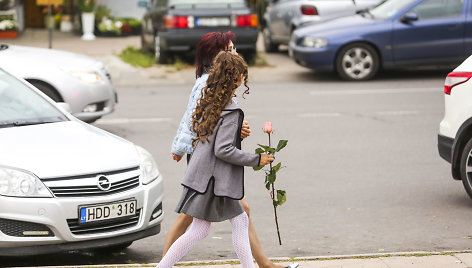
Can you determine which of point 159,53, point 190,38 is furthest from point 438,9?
point 159,53

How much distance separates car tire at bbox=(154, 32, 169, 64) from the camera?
18.7m

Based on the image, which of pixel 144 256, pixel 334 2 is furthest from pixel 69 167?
pixel 334 2

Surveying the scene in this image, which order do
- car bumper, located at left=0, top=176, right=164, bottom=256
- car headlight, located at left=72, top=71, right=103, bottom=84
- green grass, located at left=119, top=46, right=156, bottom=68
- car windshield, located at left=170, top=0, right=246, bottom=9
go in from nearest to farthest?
car bumper, located at left=0, top=176, right=164, bottom=256, car headlight, located at left=72, top=71, right=103, bottom=84, car windshield, located at left=170, top=0, right=246, bottom=9, green grass, located at left=119, top=46, right=156, bottom=68

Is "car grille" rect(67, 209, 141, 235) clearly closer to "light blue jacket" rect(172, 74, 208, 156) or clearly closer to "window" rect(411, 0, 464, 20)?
"light blue jacket" rect(172, 74, 208, 156)

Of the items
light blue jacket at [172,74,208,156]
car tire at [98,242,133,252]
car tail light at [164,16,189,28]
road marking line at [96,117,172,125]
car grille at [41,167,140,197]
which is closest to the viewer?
light blue jacket at [172,74,208,156]

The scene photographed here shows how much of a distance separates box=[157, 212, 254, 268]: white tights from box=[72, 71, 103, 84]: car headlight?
6.24 m

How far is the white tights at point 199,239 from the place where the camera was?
5289 mm

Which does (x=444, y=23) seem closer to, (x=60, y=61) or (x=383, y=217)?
(x=60, y=61)

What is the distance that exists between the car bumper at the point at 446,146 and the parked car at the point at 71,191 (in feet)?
8.99

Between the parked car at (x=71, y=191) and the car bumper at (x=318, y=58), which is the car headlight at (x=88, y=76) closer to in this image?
the parked car at (x=71, y=191)

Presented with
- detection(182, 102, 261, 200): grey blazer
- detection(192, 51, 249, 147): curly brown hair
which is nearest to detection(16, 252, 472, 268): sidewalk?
detection(182, 102, 261, 200): grey blazer

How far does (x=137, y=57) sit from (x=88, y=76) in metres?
8.92

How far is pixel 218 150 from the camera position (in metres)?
5.04

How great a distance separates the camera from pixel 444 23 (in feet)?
53.2
